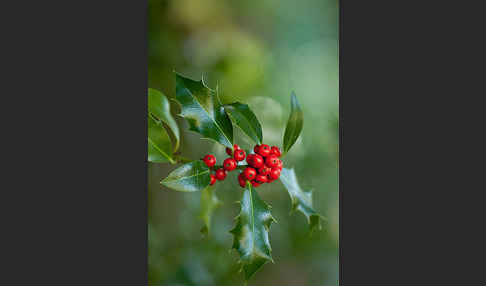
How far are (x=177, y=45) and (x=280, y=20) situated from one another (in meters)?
0.54

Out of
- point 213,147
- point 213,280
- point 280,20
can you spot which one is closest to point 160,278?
point 213,280

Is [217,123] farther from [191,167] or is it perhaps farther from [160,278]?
[160,278]

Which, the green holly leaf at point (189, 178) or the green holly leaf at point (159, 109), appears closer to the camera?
the green holly leaf at point (189, 178)

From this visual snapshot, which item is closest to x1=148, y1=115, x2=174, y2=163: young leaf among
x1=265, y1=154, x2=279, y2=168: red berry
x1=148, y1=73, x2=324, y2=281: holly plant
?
x1=148, y1=73, x2=324, y2=281: holly plant

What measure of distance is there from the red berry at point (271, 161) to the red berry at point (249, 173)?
6cm

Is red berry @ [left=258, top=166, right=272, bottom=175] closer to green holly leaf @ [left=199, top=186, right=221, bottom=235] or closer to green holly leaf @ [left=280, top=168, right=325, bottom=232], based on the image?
green holly leaf @ [left=280, top=168, right=325, bottom=232]

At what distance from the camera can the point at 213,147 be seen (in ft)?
6.57

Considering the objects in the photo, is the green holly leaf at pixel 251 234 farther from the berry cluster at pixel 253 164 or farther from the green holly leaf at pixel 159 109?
the green holly leaf at pixel 159 109

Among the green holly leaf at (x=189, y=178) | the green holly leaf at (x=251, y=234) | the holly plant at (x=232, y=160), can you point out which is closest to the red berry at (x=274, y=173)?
the holly plant at (x=232, y=160)

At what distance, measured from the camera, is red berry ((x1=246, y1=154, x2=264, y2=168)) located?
1358 mm

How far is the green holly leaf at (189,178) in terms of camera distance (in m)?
1.21

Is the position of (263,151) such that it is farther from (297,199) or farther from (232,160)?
(297,199)

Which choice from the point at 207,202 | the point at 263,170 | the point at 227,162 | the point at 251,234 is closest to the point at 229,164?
the point at 227,162

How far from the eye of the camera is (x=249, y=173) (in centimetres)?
135
